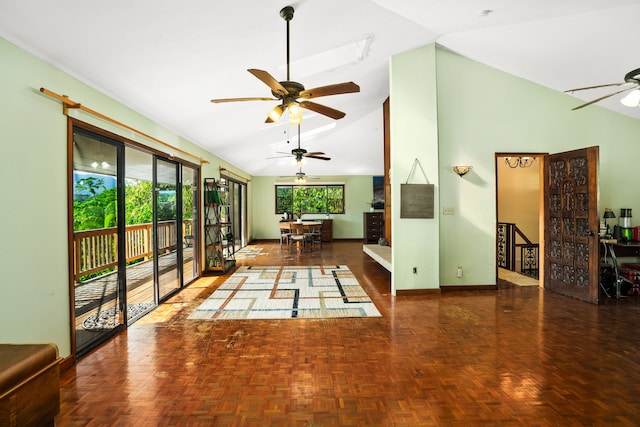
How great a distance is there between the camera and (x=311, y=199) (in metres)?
11.6

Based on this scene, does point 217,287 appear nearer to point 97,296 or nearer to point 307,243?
point 97,296

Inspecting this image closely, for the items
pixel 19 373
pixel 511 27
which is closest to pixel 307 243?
pixel 511 27

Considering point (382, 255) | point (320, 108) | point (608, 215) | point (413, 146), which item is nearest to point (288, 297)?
point (382, 255)

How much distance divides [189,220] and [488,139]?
5068 mm

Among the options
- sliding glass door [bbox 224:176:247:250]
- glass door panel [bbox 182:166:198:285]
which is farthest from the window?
glass door panel [bbox 182:166:198:285]

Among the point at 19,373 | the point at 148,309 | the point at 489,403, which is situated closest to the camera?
the point at 19,373

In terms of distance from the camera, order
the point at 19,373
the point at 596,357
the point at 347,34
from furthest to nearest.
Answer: the point at 347,34
the point at 596,357
the point at 19,373

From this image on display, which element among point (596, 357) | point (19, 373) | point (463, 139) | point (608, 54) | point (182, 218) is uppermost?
point (608, 54)

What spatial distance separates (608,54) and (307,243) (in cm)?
817

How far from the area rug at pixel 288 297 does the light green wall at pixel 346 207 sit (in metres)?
5.22

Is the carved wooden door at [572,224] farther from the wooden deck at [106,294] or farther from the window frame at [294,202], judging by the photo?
the window frame at [294,202]

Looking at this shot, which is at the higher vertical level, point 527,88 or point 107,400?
point 527,88

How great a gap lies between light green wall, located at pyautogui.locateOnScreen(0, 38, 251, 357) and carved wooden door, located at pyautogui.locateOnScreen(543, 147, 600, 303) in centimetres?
583

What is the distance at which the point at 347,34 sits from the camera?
144 inches
